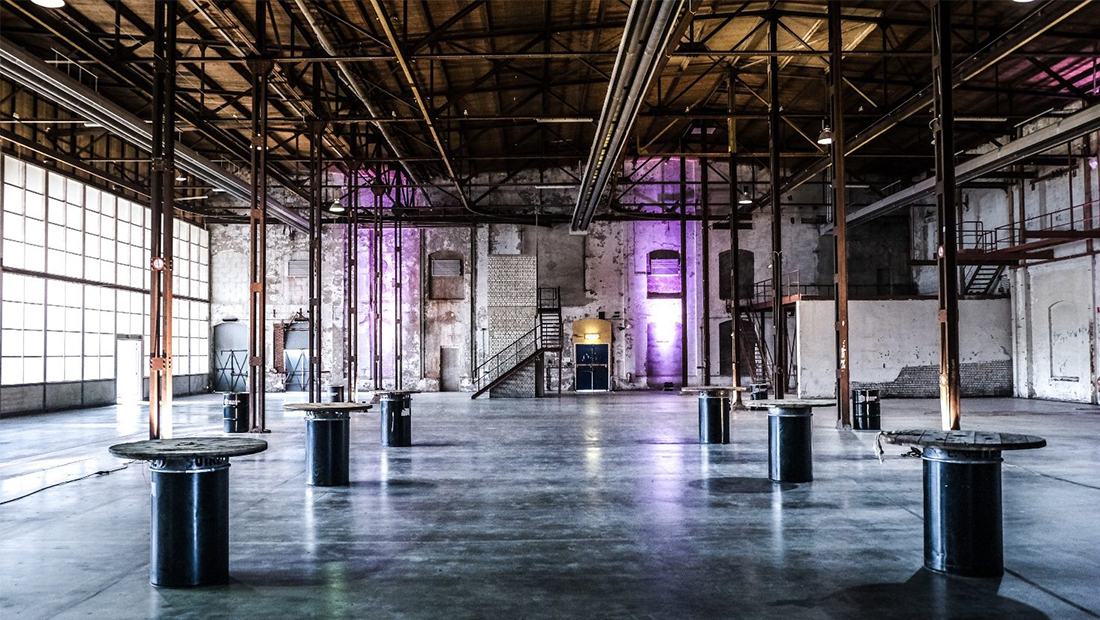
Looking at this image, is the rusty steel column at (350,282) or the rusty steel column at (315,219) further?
the rusty steel column at (350,282)

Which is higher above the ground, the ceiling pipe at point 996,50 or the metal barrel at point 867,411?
the ceiling pipe at point 996,50

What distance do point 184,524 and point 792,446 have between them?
6.35 m

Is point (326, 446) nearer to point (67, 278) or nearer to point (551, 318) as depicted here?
point (67, 278)

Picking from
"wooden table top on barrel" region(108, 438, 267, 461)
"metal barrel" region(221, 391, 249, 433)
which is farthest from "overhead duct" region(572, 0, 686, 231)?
"metal barrel" region(221, 391, 249, 433)

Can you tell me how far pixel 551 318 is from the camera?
2872 cm

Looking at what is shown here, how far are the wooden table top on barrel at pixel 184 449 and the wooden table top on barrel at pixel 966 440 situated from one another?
4.38 meters

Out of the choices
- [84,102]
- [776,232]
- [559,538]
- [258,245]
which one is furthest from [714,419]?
[84,102]

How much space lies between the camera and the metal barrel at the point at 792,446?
813 centimetres

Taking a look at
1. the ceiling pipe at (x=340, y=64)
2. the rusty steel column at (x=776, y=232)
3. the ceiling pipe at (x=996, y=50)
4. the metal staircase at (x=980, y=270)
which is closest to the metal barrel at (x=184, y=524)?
the ceiling pipe at (x=340, y=64)

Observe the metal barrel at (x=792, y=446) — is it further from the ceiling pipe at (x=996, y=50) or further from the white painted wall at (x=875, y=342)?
the white painted wall at (x=875, y=342)

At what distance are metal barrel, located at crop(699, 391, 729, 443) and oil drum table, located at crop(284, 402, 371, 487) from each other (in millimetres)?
6208

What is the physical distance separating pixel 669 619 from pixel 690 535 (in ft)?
6.29

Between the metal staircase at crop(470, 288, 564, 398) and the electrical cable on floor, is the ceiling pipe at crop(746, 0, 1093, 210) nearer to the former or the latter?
the metal staircase at crop(470, 288, 564, 398)

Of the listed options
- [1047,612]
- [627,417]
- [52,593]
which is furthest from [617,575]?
[627,417]
